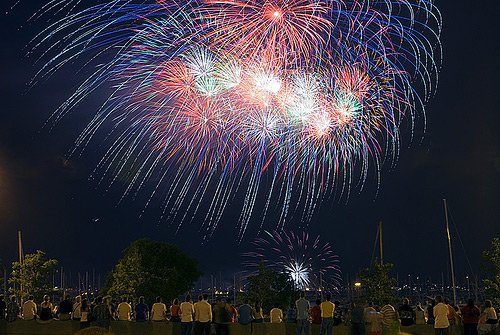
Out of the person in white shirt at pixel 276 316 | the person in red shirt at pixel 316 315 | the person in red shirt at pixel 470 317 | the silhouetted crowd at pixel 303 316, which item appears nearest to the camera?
the silhouetted crowd at pixel 303 316

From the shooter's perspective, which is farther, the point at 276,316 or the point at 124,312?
the point at 276,316

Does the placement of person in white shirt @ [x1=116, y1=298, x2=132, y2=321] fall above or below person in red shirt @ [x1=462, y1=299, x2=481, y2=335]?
above

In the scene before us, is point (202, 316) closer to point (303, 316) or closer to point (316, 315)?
point (303, 316)

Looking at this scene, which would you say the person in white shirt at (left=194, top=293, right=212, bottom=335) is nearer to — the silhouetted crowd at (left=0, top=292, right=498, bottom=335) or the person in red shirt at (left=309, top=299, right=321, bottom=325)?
the silhouetted crowd at (left=0, top=292, right=498, bottom=335)

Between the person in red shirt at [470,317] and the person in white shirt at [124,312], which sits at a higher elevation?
the person in white shirt at [124,312]

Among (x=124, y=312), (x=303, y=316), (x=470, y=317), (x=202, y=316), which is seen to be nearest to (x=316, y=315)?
(x=303, y=316)

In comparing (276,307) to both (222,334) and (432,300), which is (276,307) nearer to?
(222,334)

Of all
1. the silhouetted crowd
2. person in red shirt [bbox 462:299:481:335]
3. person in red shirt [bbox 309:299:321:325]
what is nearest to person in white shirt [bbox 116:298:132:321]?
the silhouetted crowd

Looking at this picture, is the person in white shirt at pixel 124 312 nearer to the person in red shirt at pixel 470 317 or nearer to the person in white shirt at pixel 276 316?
the person in white shirt at pixel 276 316

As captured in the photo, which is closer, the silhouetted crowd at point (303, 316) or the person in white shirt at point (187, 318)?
the silhouetted crowd at point (303, 316)

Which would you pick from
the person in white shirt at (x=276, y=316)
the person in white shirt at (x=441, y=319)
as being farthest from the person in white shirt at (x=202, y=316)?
the person in white shirt at (x=441, y=319)

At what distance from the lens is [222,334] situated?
22359 mm

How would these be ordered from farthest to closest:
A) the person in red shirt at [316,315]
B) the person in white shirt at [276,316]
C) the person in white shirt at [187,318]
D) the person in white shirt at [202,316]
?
1. the person in white shirt at [276,316]
2. the person in red shirt at [316,315]
3. the person in white shirt at [187,318]
4. the person in white shirt at [202,316]

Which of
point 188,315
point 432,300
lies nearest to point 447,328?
point 432,300
